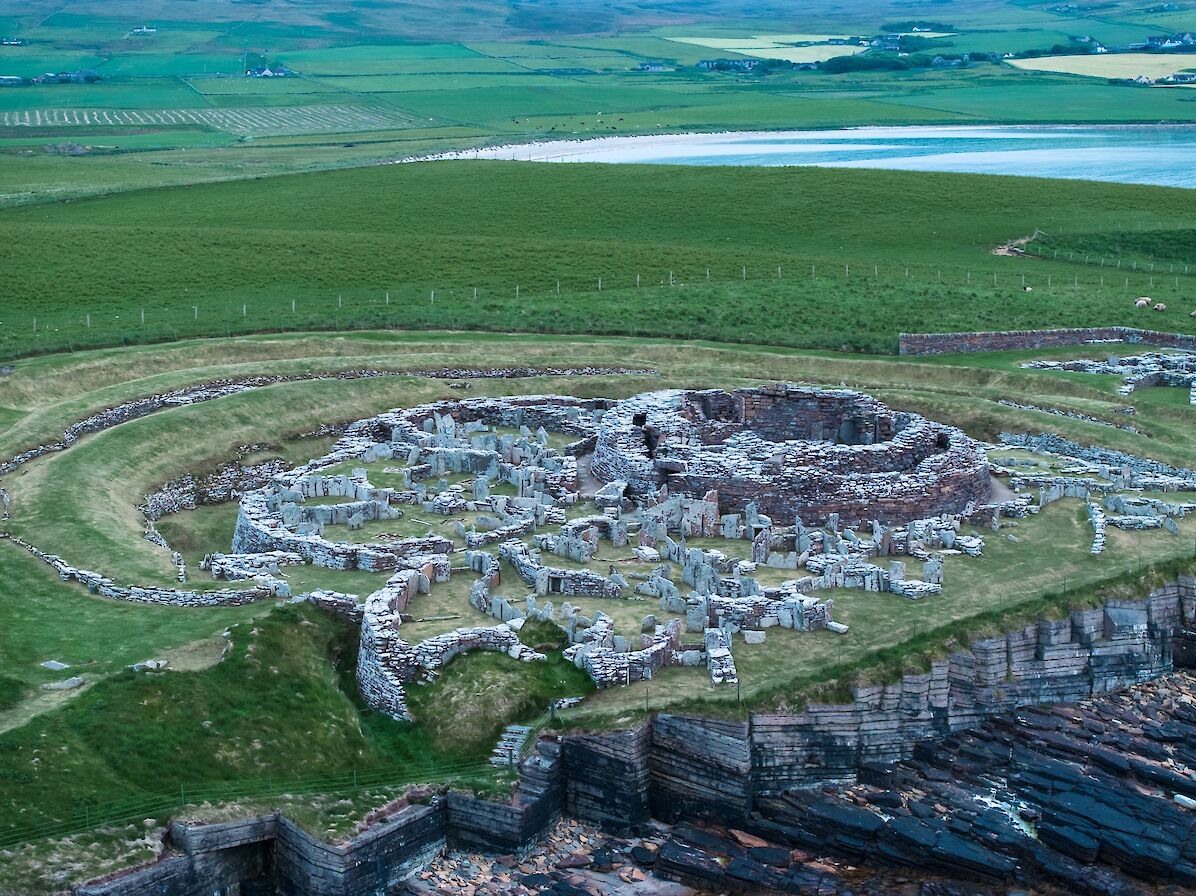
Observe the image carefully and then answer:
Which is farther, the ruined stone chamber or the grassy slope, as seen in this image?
the grassy slope

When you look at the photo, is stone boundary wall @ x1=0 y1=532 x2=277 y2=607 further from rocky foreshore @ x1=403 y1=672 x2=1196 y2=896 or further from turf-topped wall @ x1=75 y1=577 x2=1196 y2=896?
rocky foreshore @ x1=403 y1=672 x2=1196 y2=896

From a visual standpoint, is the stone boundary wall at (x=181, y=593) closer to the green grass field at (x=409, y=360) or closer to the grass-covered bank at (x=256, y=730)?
the green grass field at (x=409, y=360)

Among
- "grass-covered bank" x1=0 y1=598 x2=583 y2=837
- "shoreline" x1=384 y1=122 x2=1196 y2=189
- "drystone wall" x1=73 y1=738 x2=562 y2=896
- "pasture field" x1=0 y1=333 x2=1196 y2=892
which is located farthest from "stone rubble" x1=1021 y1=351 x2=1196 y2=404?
"shoreline" x1=384 y1=122 x2=1196 y2=189

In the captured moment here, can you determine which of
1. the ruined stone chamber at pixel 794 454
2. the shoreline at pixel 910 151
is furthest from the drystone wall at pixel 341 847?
the shoreline at pixel 910 151

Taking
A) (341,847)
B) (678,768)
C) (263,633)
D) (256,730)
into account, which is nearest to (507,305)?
(263,633)

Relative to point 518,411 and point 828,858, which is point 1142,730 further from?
point 518,411

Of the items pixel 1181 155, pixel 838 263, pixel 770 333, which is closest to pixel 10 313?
pixel 770 333

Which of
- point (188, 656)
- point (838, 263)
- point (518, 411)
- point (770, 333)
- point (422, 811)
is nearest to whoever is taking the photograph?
point (422, 811)
